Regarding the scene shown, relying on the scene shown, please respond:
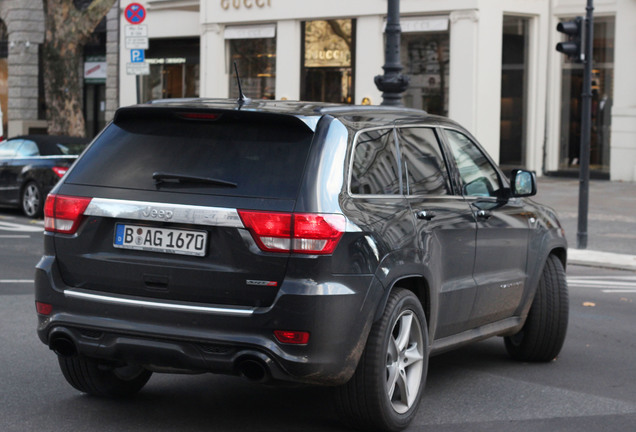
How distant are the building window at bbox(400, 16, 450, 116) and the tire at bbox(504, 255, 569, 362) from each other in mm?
20033

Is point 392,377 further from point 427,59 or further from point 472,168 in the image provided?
point 427,59

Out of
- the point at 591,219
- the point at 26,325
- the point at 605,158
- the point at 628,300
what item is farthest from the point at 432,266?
the point at 605,158

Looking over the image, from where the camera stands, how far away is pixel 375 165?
5.71 meters

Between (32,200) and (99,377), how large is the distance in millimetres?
13123

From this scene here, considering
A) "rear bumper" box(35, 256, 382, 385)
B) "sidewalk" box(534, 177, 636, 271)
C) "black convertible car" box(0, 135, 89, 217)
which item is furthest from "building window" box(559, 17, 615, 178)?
"rear bumper" box(35, 256, 382, 385)

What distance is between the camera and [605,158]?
88.3 ft

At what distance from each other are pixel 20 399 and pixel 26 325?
2362mm

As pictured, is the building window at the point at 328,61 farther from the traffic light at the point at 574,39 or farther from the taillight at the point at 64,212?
the taillight at the point at 64,212

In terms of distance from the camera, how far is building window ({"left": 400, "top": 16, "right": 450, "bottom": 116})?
2722cm

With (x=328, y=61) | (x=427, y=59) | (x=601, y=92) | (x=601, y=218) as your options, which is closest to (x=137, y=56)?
(x=601, y=218)

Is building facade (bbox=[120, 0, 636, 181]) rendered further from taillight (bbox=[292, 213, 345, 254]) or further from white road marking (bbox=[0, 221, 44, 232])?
taillight (bbox=[292, 213, 345, 254])

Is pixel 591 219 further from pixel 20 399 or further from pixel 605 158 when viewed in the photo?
pixel 20 399

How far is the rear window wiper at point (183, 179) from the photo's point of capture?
5.26 meters

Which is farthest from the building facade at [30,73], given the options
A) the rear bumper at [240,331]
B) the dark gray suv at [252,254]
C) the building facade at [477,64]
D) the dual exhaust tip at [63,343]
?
the rear bumper at [240,331]
